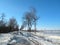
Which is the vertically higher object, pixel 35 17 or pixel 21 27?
pixel 35 17

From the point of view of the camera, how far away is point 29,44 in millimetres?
5605

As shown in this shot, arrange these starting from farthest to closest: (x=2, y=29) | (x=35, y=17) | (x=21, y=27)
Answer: (x=21, y=27), (x=2, y=29), (x=35, y=17)

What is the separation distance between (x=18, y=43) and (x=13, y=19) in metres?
30.4

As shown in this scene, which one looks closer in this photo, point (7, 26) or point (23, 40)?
point (23, 40)

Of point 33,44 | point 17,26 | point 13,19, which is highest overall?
point 13,19

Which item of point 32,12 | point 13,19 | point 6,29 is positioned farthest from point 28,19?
point 13,19

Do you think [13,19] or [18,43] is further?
[13,19]

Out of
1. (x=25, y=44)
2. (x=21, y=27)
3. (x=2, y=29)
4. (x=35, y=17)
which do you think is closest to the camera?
(x=25, y=44)

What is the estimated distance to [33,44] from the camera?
5680mm

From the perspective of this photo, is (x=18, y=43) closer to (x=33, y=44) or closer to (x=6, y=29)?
(x=33, y=44)

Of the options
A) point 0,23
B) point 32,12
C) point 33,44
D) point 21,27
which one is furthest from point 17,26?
point 33,44

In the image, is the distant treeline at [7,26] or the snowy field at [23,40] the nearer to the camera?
the snowy field at [23,40]

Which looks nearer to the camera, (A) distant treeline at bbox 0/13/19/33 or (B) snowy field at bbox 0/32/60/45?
(B) snowy field at bbox 0/32/60/45

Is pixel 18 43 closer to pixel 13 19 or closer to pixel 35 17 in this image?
pixel 35 17
